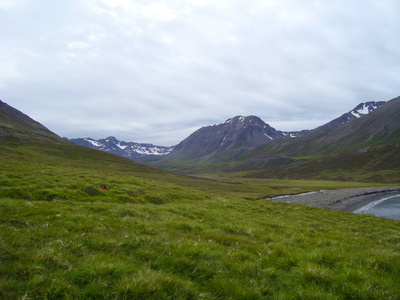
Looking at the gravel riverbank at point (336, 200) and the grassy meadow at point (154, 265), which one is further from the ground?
the grassy meadow at point (154, 265)

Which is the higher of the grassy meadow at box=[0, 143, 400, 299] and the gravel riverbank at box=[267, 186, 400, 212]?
the grassy meadow at box=[0, 143, 400, 299]

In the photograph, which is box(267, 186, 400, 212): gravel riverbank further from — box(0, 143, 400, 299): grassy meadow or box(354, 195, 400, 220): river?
box(0, 143, 400, 299): grassy meadow

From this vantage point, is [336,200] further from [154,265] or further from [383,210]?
[154,265]

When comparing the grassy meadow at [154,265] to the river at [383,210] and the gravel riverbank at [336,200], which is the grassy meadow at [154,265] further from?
the gravel riverbank at [336,200]

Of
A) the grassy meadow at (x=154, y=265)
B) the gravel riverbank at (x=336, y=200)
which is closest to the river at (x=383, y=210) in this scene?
the gravel riverbank at (x=336, y=200)

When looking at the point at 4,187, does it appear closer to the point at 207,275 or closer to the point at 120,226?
the point at 120,226

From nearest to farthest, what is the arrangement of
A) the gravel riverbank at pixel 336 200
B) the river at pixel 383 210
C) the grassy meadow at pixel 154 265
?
the grassy meadow at pixel 154 265 < the river at pixel 383 210 < the gravel riverbank at pixel 336 200

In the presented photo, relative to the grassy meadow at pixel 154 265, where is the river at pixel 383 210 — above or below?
below

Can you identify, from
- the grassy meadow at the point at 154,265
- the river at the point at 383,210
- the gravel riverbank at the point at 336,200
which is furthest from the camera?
the gravel riverbank at the point at 336,200

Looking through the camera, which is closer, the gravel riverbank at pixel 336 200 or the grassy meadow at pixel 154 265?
the grassy meadow at pixel 154 265

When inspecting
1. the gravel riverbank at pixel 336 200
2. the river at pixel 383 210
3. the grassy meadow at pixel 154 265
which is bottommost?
the gravel riverbank at pixel 336 200

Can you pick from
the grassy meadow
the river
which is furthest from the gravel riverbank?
the grassy meadow

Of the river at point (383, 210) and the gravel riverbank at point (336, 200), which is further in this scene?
the gravel riverbank at point (336, 200)

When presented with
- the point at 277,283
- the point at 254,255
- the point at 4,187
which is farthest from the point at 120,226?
the point at 4,187
